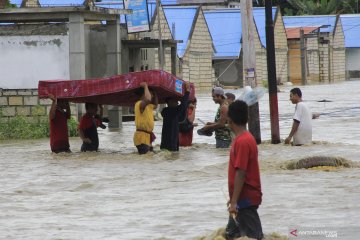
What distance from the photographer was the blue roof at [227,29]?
6631 centimetres

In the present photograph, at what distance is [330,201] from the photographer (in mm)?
11109

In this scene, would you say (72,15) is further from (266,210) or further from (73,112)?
(266,210)

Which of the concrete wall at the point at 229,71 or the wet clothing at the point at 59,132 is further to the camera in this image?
the concrete wall at the point at 229,71

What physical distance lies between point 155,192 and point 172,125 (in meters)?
5.22

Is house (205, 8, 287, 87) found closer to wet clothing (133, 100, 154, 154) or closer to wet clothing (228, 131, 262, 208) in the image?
wet clothing (133, 100, 154, 154)

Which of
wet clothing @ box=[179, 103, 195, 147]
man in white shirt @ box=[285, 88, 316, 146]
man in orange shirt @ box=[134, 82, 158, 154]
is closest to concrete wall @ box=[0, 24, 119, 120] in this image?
wet clothing @ box=[179, 103, 195, 147]

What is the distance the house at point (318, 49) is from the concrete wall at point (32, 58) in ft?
169

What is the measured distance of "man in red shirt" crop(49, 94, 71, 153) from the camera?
18141 mm

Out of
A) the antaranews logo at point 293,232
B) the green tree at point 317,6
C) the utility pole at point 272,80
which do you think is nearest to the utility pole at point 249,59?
the utility pole at point 272,80

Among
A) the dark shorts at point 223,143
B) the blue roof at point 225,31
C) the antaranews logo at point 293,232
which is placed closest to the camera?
the antaranews logo at point 293,232

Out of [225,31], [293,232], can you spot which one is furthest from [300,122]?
[225,31]

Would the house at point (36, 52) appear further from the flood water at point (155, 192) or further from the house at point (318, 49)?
the house at point (318, 49)

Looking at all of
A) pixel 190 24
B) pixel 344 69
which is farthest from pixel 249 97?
pixel 344 69

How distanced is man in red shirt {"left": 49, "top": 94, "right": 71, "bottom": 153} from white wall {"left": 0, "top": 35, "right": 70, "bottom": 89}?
565cm
